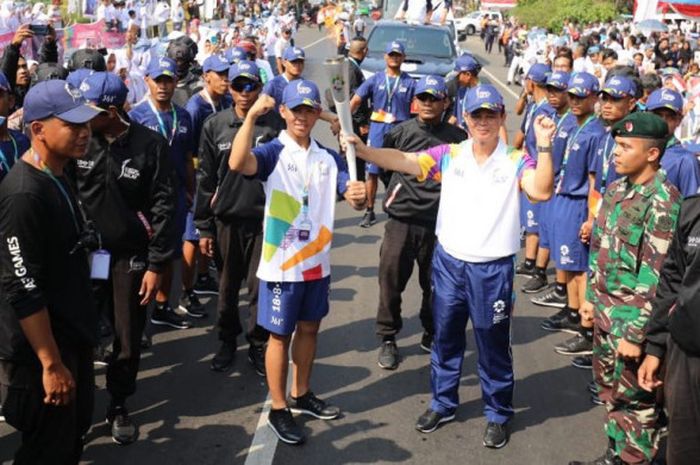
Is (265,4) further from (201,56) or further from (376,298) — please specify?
(376,298)

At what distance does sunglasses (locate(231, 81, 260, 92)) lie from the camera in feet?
19.5

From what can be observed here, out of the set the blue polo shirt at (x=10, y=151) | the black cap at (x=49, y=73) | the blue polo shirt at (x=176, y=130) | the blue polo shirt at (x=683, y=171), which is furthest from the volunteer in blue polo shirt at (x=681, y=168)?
the black cap at (x=49, y=73)

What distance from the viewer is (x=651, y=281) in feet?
13.4

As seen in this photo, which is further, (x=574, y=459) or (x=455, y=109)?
(x=455, y=109)

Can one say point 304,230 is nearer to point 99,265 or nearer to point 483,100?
point 99,265

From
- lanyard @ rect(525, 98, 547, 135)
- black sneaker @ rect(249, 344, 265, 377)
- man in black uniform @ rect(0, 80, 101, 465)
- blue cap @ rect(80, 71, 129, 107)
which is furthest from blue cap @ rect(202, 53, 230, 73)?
man in black uniform @ rect(0, 80, 101, 465)

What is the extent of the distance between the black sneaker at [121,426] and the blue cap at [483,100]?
2943mm

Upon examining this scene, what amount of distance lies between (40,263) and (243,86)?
291 cm

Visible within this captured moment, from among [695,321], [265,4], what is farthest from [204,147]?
[265,4]

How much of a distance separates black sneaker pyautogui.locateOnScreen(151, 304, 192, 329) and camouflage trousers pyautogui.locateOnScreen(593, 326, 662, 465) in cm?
378

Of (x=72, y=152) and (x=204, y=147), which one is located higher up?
(x=72, y=152)

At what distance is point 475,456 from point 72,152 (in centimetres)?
304

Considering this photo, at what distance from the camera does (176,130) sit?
6484 millimetres

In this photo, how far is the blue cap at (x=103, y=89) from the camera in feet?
15.5
